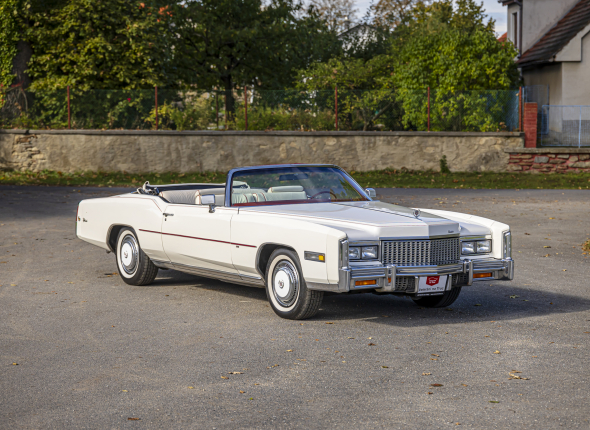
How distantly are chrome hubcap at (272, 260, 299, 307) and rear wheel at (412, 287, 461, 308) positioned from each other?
4.96 feet

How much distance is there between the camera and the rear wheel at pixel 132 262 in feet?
30.0

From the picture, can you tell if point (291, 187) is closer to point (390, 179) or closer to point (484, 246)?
point (484, 246)

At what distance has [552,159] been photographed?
2625 centimetres

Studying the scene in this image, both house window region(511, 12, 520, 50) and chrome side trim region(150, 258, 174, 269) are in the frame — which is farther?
house window region(511, 12, 520, 50)

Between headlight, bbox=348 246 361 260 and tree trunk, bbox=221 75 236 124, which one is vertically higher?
tree trunk, bbox=221 75 236 124

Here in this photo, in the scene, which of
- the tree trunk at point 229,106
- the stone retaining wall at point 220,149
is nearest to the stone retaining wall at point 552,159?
the stone retaining wall at point 220,149

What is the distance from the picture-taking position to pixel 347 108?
1071 inches

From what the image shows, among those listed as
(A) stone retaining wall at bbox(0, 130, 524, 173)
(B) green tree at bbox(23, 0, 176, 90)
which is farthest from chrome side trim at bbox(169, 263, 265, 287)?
(B) green tree at bbox(23, 0, 176, 90)

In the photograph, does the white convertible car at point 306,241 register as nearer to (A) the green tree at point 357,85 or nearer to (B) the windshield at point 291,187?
(B) the windshield at point 291,187

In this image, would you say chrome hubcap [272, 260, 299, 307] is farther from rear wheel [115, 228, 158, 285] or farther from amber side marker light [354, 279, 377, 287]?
rear wheel [115, 228, 158, 285]

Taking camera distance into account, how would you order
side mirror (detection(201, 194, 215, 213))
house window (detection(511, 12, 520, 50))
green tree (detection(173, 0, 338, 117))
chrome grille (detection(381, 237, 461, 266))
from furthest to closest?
house window (detection(511, 12, 520, 50)) < green tree (detection(173, 0, 338, 117)) < side mirror (detection(201, 194, 215, 213)) < chrome grille (detection(381, 237, 461, 266))

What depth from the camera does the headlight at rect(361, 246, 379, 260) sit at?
6.91 metres

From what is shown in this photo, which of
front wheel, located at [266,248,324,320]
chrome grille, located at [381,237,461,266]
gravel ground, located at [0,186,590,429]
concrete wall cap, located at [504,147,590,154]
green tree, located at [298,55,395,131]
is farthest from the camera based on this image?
green tree, located at [298,55,395,131]

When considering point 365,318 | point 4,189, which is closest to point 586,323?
point 365,318
